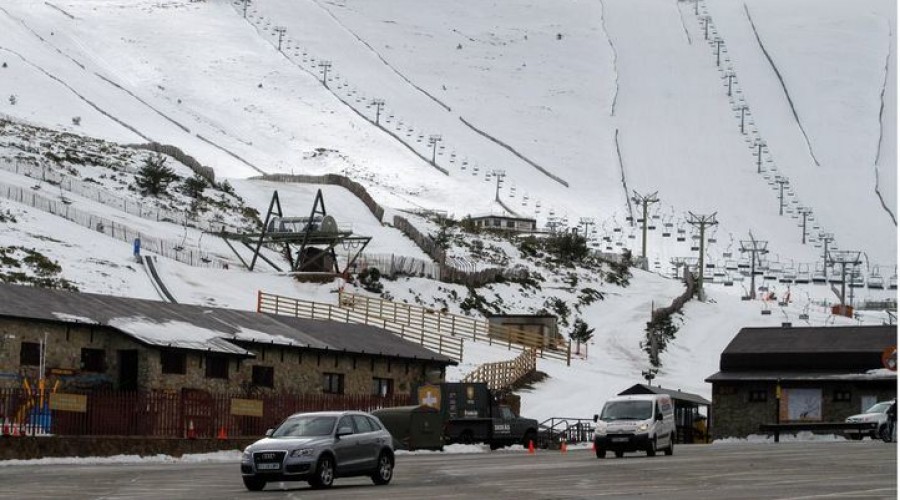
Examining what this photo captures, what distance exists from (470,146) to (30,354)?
108m

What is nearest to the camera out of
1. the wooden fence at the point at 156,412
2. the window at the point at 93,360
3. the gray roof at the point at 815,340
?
the wooden fence at the point at 156,412

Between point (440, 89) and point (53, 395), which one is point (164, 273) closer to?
point (53, 395)

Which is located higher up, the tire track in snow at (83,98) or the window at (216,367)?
the tire track in snow at (83,98)

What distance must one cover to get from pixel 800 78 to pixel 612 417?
161017mm

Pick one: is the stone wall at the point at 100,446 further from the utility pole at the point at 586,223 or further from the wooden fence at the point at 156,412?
the utility pole at the point at 586,223

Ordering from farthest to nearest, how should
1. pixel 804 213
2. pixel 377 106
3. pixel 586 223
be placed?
pixel 377 106 < pixel 804 213 < pixel 586 223

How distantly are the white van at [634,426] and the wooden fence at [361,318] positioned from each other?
2648 cm

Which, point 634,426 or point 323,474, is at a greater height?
point 634,426

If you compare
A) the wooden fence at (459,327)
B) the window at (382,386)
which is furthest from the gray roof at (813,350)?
the window at (382,386)

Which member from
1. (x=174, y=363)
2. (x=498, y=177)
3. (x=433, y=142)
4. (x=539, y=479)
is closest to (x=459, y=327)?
(x=174, y=363)

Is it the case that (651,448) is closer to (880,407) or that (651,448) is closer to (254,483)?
(254,483)

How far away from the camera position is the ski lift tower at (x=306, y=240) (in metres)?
83.2

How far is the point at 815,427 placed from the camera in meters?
60.3

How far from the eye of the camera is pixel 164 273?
2980 inches
